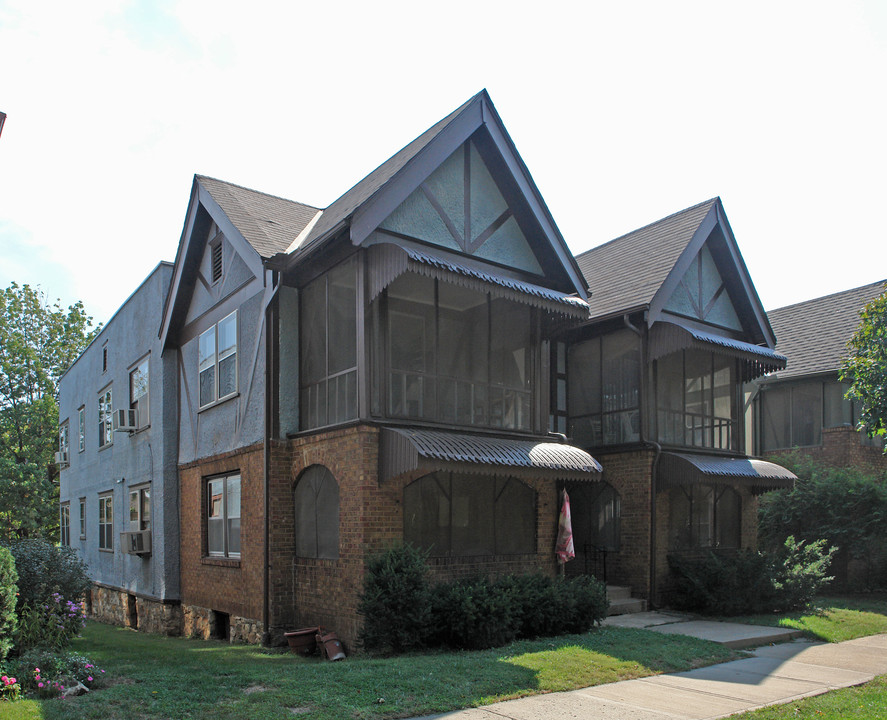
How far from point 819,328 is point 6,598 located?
2229cm

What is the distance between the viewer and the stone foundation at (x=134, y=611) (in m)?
16.8

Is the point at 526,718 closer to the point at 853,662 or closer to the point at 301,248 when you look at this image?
the point at 853,662

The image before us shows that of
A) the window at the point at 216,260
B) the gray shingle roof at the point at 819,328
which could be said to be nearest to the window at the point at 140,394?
the window at the point at 216,260

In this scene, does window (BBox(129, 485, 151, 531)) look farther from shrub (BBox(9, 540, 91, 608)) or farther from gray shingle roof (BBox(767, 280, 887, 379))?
gray shingle roof (BBox(767, 280, 887, 379))

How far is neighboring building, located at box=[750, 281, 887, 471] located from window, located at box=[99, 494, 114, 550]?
59.4ft

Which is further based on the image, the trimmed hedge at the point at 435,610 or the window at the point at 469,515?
the window at the point at 469,515

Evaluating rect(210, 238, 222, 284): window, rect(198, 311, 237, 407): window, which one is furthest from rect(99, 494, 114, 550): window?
rect(210, 238, 222, 284): window

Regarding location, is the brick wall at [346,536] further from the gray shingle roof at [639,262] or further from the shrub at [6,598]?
the gray shingle roof at [639,262]

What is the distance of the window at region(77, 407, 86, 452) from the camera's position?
24644mm

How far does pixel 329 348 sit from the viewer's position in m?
12.7

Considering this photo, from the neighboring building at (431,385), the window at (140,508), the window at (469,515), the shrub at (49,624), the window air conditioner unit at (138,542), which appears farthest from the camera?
the window at (140,508)

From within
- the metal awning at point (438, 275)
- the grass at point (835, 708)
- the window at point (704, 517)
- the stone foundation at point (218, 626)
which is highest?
the metal awning at point (438, 275)

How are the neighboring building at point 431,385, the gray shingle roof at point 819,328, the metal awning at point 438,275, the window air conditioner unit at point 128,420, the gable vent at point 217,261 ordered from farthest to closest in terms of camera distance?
1. the gray shingle roof at point 819,328
2. the window air conditioner unit at point 128,420
3. the gable vent at point 217,261
4. the neighboring building at point 431,385
5. the metal awning at point 438,275

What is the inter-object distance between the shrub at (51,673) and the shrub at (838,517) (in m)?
14.4
